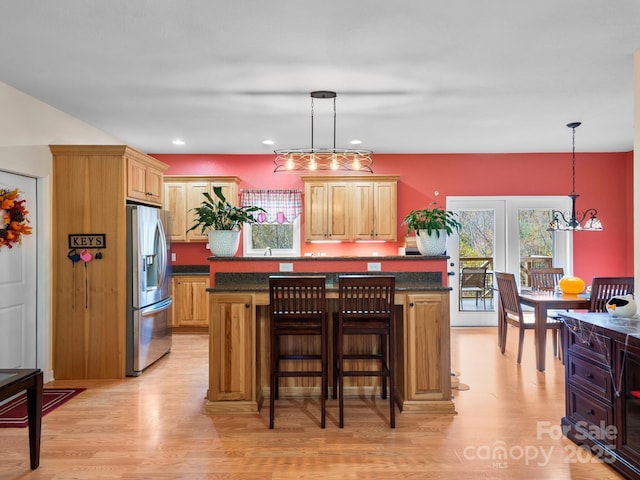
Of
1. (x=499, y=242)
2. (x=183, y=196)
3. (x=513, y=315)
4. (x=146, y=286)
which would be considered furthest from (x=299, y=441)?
(x=499, y=242)

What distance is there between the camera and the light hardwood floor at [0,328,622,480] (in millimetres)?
2564

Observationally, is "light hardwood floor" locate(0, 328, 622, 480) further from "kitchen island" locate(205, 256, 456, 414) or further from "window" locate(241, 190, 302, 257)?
"window" locate(241, 190, 302, 257)

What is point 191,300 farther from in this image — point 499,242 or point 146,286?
point 499,242

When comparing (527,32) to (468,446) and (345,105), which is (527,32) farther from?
(468,446)

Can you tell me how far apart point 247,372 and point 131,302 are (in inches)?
65.8

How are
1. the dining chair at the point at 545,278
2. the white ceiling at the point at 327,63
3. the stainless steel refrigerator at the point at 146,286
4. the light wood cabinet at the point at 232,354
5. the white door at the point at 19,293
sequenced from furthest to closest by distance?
the dining chair at the point at 545,278 < the stainless steel refrigerator at the point at 146,286 < the white door at the point at 19,293 < the light wood cabinet at the point at 232,354 < the white ceiling at the point at 327,63

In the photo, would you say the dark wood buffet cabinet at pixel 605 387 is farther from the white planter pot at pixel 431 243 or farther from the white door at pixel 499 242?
the white door at pixel 499 242

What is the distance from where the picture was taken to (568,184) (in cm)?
676

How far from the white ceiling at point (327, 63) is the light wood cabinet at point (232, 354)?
181 cm

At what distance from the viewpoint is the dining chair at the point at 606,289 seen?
429 cm

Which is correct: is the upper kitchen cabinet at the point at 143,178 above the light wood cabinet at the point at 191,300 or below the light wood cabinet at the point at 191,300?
above

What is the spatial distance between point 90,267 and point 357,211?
3.52 metres

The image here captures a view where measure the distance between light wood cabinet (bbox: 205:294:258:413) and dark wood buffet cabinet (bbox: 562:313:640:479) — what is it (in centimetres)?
218

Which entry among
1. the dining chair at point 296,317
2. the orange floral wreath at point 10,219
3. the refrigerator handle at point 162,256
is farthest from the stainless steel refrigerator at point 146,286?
the dining chair at point 296,317
